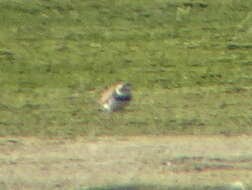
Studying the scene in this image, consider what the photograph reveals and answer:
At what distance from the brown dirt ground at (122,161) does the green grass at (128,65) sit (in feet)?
1.64

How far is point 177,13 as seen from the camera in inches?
756

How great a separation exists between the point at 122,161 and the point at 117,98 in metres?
2.37

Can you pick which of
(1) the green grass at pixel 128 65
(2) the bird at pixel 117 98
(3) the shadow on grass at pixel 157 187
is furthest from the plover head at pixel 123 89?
(3) the shadow on grass at pixel 157 187

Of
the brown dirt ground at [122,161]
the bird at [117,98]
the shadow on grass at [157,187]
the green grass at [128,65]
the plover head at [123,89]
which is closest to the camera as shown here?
the shadow on grass at [157,187]

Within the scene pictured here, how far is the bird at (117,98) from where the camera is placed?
14.8 meters

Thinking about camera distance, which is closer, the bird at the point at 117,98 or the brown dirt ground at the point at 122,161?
the brown dirt ground at the point at 122,161

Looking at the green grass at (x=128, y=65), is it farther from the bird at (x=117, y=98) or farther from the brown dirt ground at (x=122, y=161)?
the brown dirt ground at (x=122, y=161)

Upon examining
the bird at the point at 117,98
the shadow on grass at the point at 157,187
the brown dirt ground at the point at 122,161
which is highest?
the bird at the point at 117,98

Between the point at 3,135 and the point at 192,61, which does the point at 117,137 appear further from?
the point at 192,61

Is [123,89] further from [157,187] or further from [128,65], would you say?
[157,187]

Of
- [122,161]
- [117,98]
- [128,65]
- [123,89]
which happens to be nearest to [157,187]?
[122,161]

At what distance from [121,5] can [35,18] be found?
1451 mm

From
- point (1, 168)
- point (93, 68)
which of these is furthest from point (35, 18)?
point (1, 168)

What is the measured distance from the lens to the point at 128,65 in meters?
17.6
